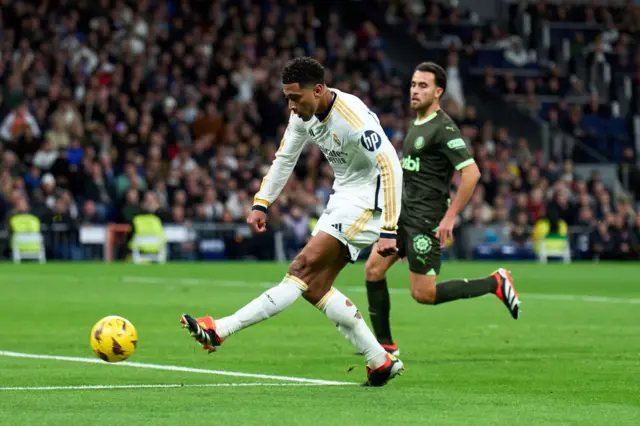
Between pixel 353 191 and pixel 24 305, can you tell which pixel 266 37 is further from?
pixel 353 191

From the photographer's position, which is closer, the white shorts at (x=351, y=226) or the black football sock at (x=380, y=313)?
the white shorts at (x=351, y=226)

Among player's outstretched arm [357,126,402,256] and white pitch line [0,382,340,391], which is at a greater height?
player's outstretched arm [357,126,402,256]

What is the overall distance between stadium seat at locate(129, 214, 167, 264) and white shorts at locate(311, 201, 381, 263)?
2166cm

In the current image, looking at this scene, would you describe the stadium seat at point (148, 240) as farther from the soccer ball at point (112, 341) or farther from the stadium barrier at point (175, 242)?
the soccer ball at point (112, 341)

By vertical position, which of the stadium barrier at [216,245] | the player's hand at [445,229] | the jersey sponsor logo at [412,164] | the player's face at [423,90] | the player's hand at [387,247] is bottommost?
the stadium barrier at [216,245]

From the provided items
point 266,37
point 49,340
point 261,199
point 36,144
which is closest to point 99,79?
point 36,144

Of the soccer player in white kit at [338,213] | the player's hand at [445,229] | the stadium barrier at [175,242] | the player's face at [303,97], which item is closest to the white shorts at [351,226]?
the soccer player in white kit at [338,213]

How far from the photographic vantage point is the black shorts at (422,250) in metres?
11.9

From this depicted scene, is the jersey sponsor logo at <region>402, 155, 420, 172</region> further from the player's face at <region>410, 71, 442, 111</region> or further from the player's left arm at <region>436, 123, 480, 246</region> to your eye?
the player's face at <region>410, 71, 442, 111</region>

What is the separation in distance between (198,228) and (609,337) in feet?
63.6

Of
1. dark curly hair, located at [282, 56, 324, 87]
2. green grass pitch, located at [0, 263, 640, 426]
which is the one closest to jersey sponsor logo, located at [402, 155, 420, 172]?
green grass pitch, located at [0, 263, 640, 426]

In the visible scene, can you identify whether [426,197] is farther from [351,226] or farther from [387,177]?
[387,177]

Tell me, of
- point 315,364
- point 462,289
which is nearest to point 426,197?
point 462,289

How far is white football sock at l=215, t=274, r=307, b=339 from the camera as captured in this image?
29.8 feet
